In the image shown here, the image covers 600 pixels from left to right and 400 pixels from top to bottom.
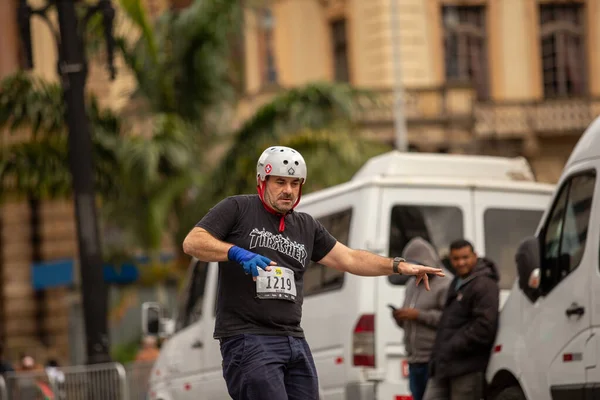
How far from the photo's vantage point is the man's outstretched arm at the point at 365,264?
7988 millimetres

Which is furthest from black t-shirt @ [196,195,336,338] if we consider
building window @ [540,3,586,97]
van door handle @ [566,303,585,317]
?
building window @ [540,3,586,97]

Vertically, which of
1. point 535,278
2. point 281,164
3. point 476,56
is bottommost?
point 535,278

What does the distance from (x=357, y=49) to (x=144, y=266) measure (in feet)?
35.1

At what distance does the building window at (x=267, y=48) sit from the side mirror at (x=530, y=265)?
29479mm

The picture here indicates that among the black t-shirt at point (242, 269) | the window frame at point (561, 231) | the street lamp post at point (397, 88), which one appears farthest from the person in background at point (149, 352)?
the street lamp post at point (397, 88)

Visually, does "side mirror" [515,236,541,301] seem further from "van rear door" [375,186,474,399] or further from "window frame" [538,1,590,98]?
"window frame" [538,1,590,98]

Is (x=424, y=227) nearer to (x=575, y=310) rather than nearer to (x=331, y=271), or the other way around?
(x=331, y=271)

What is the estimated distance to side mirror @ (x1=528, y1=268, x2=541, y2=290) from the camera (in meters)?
9.49

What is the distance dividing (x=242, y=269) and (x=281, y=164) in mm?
561

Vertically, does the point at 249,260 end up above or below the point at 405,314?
above

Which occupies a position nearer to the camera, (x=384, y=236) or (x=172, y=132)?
(x=384, y=236)

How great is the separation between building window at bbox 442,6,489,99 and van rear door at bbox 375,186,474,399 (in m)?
27.2

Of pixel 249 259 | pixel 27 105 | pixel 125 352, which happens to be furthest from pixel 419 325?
pixel 125 352

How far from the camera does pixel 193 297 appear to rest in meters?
13.4
